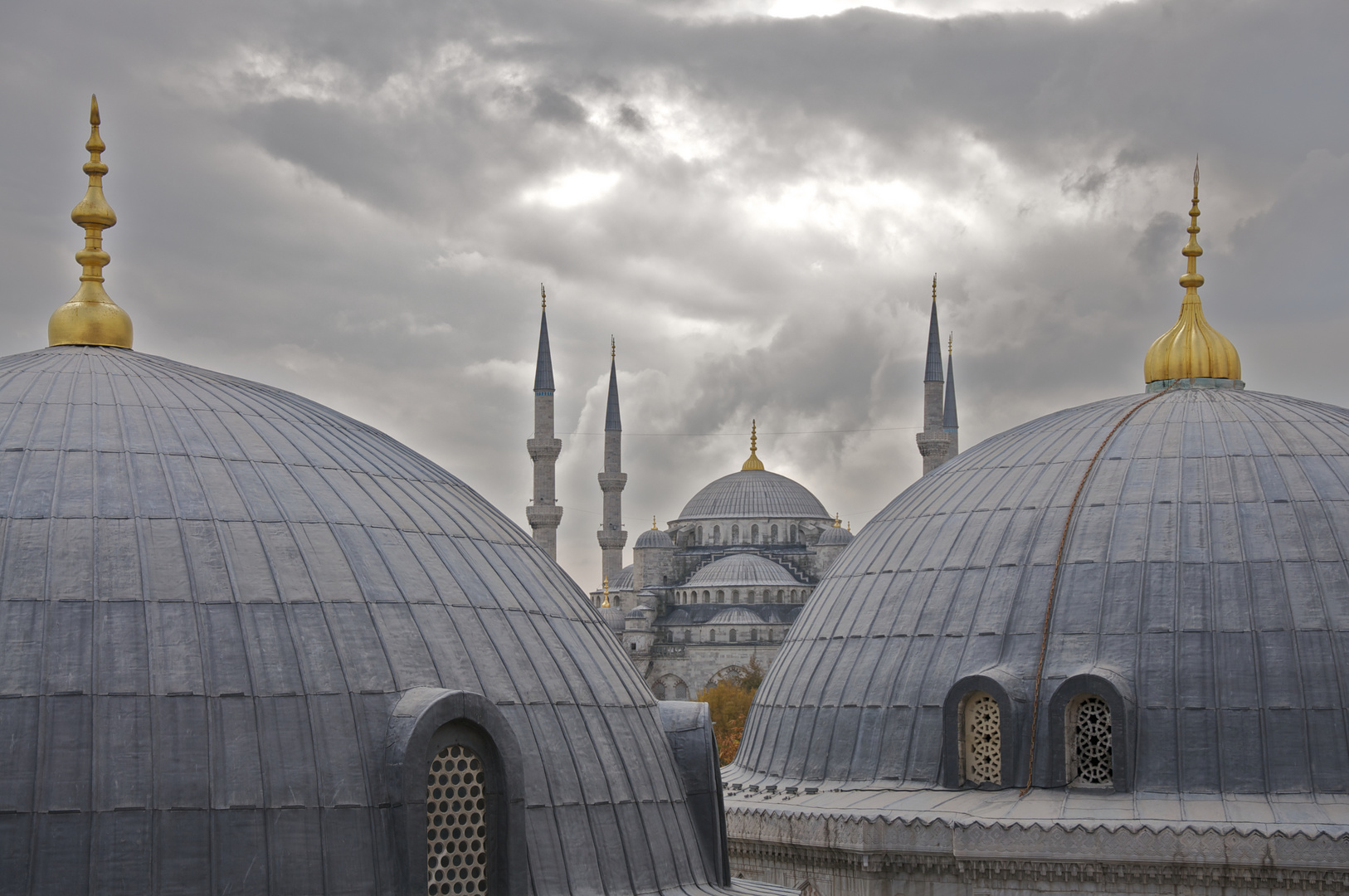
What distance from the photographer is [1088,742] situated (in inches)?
695

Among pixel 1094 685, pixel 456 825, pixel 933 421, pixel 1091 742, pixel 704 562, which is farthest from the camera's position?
pixel 704 562

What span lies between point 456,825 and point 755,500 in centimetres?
10075

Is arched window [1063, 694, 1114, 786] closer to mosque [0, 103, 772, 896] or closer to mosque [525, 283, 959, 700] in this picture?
mosque [0, 103, 772, 896]

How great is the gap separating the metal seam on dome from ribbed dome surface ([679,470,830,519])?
8953cm

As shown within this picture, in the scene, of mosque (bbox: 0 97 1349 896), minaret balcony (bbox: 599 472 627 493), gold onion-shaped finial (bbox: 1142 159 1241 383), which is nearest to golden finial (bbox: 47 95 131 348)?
mosque (bbox: 0 97 1349 896)

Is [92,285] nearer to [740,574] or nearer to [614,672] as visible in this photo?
[614,672]

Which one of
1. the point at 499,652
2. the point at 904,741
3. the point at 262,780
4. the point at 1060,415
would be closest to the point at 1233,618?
the point at 904,741

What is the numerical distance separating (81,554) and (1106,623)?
38.1 feet

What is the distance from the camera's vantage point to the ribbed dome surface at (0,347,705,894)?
10102 millimetres

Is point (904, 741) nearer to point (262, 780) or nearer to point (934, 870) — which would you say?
point (934, 870)

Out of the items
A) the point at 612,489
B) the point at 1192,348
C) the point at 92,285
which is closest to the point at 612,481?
the point at 612,489

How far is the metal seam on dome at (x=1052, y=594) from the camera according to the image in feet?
58.3

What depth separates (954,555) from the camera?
20.2 m

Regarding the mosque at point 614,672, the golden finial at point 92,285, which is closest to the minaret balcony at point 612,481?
the mosque at point 614,672
